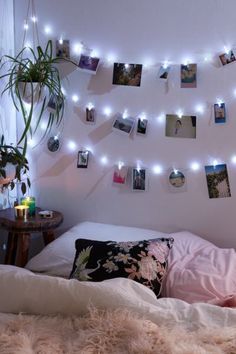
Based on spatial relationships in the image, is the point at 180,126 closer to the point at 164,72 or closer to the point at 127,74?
the point at 164,72

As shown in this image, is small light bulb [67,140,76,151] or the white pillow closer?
the white pillow

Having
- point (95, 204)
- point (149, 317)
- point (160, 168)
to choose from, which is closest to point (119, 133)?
point (160, 168)

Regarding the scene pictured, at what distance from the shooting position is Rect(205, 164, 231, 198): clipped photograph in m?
1.94

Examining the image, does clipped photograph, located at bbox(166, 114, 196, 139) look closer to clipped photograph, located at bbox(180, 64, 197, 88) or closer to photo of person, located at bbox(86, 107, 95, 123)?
clipped photograph, located at bbox(180, 64, 197, 88)

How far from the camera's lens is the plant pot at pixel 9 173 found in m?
1.92

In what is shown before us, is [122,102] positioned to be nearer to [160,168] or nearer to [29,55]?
[160,168]

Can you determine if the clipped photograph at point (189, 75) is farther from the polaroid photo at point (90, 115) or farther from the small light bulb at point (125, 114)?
the polaroid photo at point (90, 115)

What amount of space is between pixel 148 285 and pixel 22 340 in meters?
0.59

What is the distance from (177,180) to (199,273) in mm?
618

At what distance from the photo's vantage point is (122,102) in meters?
2.05

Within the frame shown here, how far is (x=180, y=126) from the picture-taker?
1979 millimetres

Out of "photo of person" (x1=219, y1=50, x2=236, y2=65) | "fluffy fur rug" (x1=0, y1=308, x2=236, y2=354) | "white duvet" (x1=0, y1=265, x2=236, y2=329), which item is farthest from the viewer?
"photo of person" (x1=219, y1=50, x2=236, y2=65)

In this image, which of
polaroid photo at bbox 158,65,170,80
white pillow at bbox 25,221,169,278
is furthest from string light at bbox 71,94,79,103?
white pillow at bbox 25,221,169,278

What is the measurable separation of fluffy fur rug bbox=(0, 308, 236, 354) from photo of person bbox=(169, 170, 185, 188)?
3.43ft
